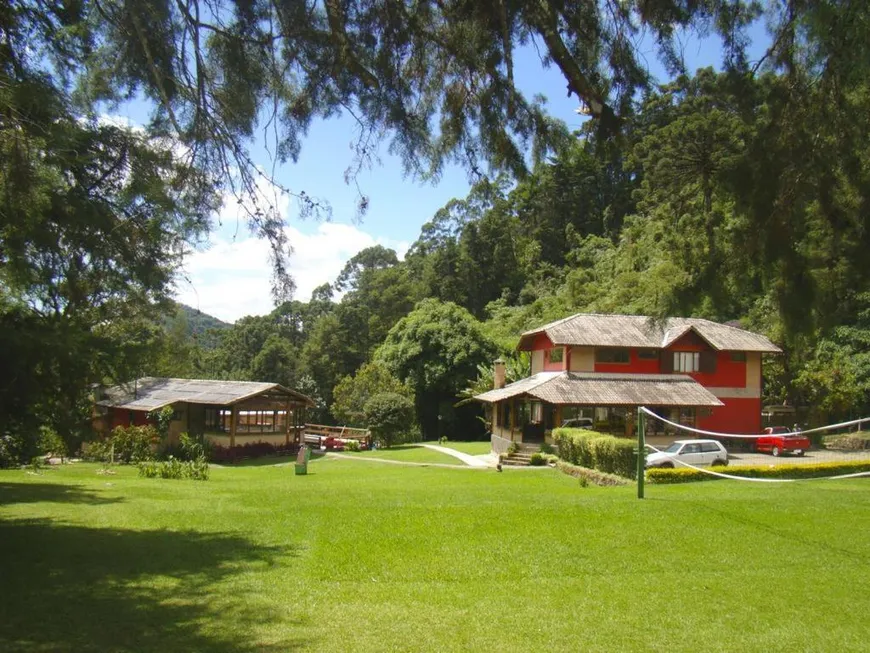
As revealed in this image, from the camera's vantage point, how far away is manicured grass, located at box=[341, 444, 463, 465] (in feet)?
105

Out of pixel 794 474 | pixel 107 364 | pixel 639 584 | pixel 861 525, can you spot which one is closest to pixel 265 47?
pixel 107 364

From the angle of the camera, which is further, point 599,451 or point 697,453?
point 697,453

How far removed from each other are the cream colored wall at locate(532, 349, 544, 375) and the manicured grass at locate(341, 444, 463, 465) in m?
6.98

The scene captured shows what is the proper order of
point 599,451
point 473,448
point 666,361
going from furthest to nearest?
point 473,448, point 666,361, point 599,451

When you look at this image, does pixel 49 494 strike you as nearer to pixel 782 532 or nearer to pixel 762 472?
pixel 782 532

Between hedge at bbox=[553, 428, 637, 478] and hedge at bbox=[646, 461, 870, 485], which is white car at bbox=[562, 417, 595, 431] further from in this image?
hedge at bbox=[646, 461, 870, 485]

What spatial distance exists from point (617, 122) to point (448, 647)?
486cm

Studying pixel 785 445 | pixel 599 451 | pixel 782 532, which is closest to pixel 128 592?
pixel 782 532

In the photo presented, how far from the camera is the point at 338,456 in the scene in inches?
1407

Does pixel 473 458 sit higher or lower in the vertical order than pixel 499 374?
lower

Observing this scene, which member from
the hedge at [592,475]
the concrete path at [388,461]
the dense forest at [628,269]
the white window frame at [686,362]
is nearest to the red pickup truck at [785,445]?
the dense forest at [628,269]

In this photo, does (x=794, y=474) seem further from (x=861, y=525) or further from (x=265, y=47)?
(x=265, y=47)

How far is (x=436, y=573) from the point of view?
8.77 meters

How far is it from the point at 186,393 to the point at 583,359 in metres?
20.3
